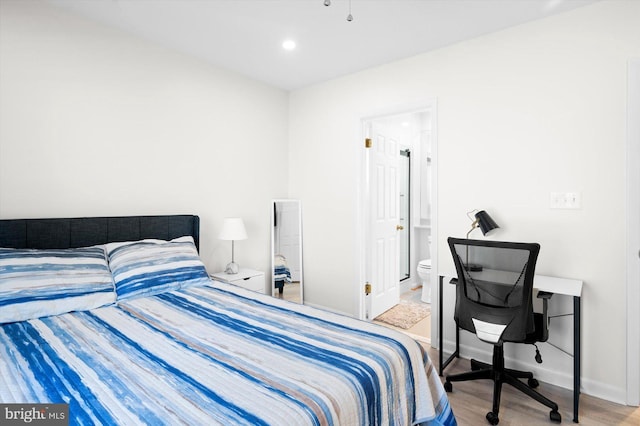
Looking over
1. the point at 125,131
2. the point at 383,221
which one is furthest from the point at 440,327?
the point at 125,131

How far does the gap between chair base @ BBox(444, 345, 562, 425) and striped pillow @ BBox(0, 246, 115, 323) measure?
234 cm

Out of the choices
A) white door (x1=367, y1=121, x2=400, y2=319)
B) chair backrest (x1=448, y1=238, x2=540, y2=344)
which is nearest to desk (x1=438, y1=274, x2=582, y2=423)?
chair backrest (x1=448, y1=238, x2=540, y2=344)

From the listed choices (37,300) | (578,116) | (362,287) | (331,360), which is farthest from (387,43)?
(37,300)

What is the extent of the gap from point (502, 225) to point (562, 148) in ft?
2.16

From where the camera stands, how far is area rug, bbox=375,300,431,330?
3628mm

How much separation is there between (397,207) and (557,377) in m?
2.28

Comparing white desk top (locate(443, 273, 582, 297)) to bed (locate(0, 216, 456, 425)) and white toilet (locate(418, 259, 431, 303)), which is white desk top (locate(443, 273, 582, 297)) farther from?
white toilet (locate(418, 259, 431, 303))

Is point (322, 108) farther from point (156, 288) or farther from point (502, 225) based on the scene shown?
point (156, 288)

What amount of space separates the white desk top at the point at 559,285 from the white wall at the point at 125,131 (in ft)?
8.65

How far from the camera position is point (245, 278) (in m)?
3.24

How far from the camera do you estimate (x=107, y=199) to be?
2.69 meters

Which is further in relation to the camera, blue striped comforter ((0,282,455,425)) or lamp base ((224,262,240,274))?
lamp base ((224,262,240,274))

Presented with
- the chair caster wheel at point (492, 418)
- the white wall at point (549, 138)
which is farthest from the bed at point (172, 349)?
the white wall at point (549, 138)

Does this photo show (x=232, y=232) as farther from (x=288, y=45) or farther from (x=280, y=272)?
(x=288, y=45)
